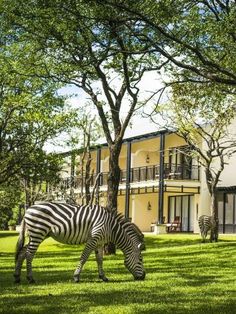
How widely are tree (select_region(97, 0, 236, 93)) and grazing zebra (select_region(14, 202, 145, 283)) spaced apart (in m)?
3.35

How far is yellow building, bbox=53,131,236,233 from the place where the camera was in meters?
43.0

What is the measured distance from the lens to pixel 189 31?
1295 centimetres

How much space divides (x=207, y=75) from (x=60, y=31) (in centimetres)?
565

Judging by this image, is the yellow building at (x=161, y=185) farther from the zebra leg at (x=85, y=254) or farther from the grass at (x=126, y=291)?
the zebra leg at (x=85, y=254)

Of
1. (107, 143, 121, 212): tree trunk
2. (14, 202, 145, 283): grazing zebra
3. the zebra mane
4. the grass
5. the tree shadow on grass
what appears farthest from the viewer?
(107, 143, 121, 212): tree trunk

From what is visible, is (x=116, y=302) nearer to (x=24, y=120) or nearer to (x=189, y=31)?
(x=189, y=31)

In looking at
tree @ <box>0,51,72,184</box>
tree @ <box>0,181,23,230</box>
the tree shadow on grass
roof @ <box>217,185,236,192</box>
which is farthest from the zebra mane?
tree @ <box>0,181,23,230</box>

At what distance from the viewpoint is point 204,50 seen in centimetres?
1536

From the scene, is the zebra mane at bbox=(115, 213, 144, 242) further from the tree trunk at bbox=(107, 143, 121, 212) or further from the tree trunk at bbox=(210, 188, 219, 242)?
the tree trunk at bbox=(210, 188, 219, 242)

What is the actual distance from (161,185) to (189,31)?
30604 millimetres

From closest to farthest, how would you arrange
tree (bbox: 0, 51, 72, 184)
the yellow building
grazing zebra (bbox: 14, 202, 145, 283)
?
grazing zebra (bbox: 14, 202, 145, 283) < tree (bbox: 0, 51, 72, 184) < the yellow building

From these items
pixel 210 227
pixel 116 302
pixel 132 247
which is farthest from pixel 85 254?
pixel 210 227

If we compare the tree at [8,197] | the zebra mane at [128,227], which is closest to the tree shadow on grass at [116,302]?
the zebra mane at [128,227]

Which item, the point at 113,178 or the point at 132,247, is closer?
the point at 132,247
